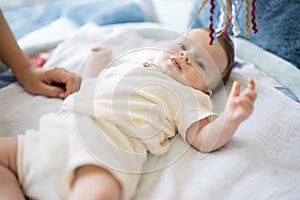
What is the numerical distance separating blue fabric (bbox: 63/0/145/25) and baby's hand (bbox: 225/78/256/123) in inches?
31.6

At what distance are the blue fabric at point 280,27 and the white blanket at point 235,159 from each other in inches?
5.5

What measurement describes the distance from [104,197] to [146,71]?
30 cm

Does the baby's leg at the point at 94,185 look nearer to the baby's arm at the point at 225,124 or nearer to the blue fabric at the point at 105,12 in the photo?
the baby's arm at the point at 225,124

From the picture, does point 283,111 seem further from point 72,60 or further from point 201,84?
point 72,60

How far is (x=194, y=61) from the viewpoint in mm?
847

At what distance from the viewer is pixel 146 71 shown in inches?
32.3

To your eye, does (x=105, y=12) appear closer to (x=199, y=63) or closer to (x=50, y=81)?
(x=50, y=81)

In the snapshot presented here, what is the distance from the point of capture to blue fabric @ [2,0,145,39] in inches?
53.8

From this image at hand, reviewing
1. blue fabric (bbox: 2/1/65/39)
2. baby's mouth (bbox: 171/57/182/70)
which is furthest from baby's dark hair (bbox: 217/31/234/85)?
blue fabric (bbox: 2/1/65/39)

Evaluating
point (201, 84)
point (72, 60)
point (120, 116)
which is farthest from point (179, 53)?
point (72, 60)

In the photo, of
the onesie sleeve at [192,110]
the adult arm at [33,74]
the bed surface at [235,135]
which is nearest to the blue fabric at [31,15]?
the bed surface at [235,135]

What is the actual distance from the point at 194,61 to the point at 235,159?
0.24 metres

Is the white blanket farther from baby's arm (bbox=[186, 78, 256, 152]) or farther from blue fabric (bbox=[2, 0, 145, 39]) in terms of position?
blue fabric (bbox=[2, 0, 145, 39])

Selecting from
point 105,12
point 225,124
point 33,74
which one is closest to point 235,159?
point 225,124
